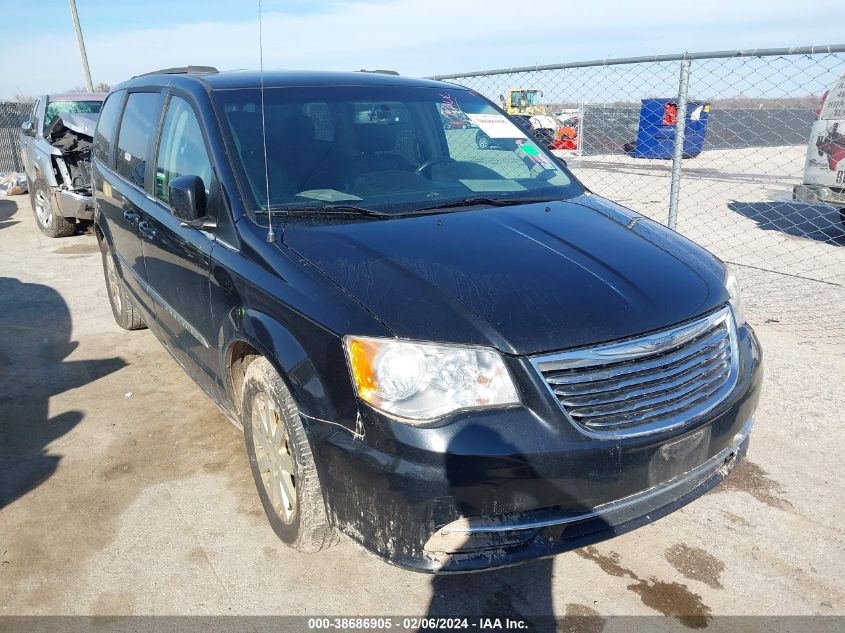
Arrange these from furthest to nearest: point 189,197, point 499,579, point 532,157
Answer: point 532,157, point 189,197, point 499,579

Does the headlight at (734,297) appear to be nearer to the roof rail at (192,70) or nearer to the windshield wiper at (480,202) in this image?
the windshield wiper at (480,202)

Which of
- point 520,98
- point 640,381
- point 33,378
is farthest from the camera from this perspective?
point 520,98

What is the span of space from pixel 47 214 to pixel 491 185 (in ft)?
27.4

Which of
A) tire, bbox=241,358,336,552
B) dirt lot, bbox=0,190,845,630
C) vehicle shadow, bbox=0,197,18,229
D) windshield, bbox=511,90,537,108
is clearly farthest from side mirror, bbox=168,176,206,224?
windshield, bbox=511,90,537,108

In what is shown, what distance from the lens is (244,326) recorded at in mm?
2730

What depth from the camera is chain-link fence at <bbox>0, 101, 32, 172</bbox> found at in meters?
16.3

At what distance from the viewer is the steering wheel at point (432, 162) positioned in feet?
11.3

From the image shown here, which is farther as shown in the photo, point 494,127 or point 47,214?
point 47,214

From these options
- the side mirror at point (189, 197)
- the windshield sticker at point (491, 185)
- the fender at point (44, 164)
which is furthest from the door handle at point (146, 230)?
the fender at point (44, 164)

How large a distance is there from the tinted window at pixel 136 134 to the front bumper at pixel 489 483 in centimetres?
252

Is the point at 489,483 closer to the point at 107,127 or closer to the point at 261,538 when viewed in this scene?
the point at 261,538

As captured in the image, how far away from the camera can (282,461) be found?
2719mm

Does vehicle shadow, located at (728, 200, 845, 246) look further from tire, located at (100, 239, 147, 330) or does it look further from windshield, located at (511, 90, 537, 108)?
windshield, located at (511, 90, 537, 108)

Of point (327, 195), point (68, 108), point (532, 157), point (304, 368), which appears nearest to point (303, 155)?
point (327, 195)
